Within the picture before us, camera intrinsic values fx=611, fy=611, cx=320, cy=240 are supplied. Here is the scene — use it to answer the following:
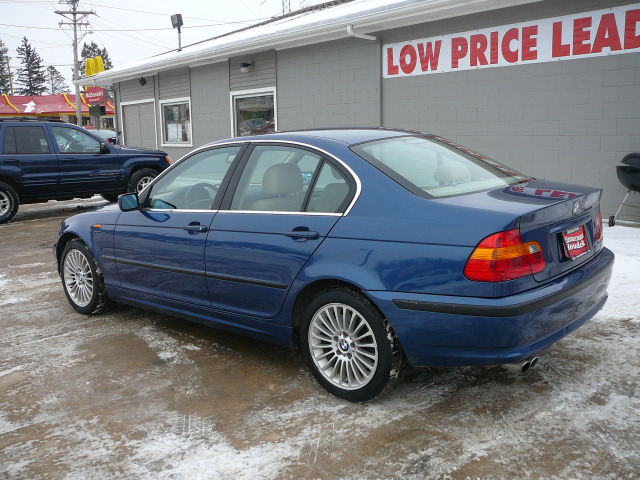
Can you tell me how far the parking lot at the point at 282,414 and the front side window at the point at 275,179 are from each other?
43.6 inches

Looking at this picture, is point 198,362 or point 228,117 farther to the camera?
point 228,117

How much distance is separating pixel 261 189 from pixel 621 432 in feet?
8.06

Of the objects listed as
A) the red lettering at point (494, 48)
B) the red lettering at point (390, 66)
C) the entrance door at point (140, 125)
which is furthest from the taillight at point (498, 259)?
the entrance door at point (140, 125)

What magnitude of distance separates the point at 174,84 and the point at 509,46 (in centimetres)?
1021

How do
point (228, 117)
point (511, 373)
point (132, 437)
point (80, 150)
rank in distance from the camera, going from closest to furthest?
point (132, 437)
point (511, 373)
point (80, 150)
point (228, 117)

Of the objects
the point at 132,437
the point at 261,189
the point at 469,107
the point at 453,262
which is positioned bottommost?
the point at 132,437

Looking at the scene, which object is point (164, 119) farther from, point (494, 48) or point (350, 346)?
point (350, 346)

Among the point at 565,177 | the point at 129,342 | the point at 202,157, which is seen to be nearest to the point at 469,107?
the point at 565,177

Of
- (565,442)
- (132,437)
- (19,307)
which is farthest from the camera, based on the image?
(19,307)

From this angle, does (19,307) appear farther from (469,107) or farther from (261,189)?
(469,107)

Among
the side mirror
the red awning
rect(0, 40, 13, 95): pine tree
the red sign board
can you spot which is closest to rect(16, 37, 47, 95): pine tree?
rect(0, 40, 13, 95): pine tree

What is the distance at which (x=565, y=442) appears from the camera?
2973 millimetres

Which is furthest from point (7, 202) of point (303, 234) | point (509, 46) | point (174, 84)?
point (303, 234)

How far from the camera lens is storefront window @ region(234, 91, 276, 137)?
44.8 ft
